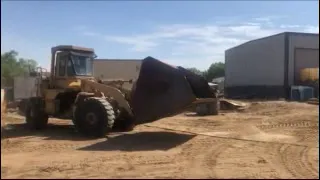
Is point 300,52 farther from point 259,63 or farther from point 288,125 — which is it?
point 288,125

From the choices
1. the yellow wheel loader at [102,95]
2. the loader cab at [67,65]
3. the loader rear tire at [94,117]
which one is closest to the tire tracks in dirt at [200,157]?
the yellow wheel loader at [102,95]

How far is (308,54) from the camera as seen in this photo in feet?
130

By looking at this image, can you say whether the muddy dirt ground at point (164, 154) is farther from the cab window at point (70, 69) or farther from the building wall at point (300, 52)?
the building wall at point (300, 52)

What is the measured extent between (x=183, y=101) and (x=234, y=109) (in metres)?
15.8

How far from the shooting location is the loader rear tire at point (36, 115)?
16.0 m

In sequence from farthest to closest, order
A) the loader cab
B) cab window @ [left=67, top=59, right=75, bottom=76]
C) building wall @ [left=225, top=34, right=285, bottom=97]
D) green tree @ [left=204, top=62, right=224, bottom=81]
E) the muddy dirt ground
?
green tree @ [left=204, top=62, right=224, bottom=81]
building wall @ [left=225, top=34, right=285, bottom=97]
cab window @ [left=67, top=59, right=75, bottom=76]
the loader cab
the muddy dirt ground

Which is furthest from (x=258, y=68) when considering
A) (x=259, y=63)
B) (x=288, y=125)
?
(x=288, y=125)

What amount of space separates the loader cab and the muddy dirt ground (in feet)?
5.59

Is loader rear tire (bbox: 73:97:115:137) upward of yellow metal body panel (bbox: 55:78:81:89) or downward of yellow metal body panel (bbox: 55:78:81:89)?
downward

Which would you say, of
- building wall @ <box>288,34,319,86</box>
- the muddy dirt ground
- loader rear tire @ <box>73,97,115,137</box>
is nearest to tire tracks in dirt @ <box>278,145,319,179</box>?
the muddy dirt ground

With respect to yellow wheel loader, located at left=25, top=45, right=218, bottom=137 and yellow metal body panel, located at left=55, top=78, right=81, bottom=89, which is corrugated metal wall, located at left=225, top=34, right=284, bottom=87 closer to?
yellow wheel loader, located at left=25, top=45, right=218, bottom=137

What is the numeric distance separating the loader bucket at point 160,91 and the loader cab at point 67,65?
2.48 metres

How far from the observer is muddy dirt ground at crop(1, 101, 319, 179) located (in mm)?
8508

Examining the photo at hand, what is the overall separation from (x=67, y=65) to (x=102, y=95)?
5.52 feet
